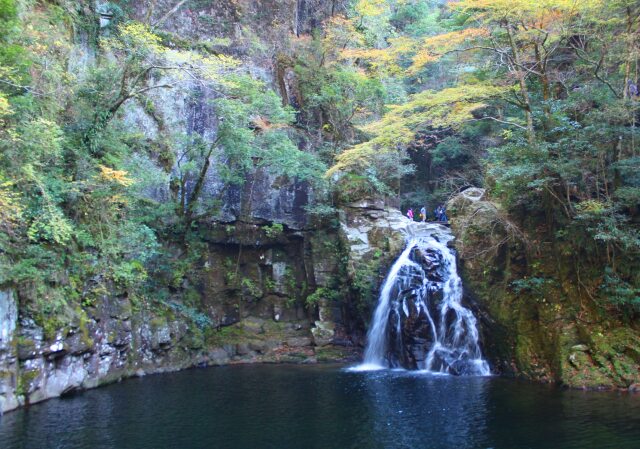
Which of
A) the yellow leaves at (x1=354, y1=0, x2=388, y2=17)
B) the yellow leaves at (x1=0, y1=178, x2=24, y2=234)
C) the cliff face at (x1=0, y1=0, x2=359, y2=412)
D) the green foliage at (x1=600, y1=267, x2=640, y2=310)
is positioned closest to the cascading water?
the cliff face at (x1=0, y1=0, x2=359, y2=412)

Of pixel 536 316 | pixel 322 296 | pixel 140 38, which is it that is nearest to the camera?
pixel 140 38

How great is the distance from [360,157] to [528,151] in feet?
23.0

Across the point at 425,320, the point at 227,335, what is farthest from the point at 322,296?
the point at 425,320

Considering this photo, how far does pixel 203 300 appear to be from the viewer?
19828 millimetres

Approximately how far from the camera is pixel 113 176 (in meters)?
13.1

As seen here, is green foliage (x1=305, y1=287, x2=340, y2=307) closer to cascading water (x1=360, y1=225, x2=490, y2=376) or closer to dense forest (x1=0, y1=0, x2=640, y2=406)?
dense forest (x1=0, y1=0, x2=640, y2=406)

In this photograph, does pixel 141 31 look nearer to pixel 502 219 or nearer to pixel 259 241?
pixel 259 241

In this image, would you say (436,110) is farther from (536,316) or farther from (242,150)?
(242,150)

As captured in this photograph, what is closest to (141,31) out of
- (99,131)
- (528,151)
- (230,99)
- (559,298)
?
(99,131)

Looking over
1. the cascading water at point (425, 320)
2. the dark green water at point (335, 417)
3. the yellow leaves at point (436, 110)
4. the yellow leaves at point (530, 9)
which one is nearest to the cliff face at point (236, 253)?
the cascading water at point (425, 320)

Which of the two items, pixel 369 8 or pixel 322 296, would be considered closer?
pixel 322 296

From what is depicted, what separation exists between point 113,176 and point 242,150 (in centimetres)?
569

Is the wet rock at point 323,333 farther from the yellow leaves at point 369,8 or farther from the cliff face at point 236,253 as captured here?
the yellow leaves at point 369,8

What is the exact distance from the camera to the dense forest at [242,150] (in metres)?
11.6
